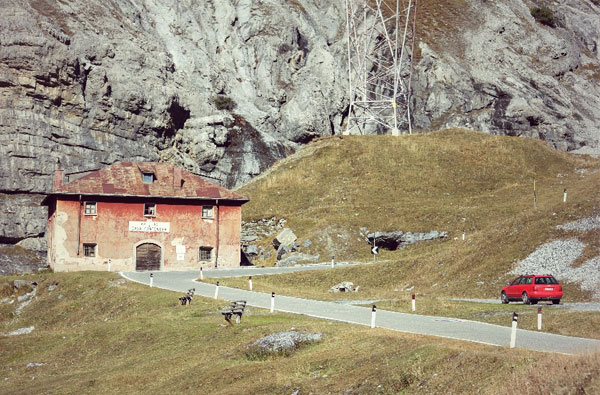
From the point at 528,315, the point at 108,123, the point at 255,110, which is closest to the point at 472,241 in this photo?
the point at 528,315

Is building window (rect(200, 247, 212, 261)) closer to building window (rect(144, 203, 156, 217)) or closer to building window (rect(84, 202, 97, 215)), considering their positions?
building window (rect(144, 203, 156, 217))

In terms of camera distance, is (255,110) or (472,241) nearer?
Answer: (472,241)

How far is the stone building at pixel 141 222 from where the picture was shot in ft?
181

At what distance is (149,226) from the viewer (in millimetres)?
57406

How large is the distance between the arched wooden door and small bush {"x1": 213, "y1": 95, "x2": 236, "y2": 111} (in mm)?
50459

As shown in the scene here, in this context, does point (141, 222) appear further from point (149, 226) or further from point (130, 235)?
point (130, 235)

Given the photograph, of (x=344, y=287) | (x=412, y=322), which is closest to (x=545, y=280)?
(x=412, y=322)

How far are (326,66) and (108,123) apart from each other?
138 feet

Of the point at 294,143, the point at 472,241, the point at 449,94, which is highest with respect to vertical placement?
the point at 449,94

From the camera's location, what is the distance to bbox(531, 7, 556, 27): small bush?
5979 inches

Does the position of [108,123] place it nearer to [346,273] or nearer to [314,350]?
[346,273]

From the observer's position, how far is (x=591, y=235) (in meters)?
37.1

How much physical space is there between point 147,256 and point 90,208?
6331 mm

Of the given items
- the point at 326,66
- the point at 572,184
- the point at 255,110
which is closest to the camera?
the point at 572,184
